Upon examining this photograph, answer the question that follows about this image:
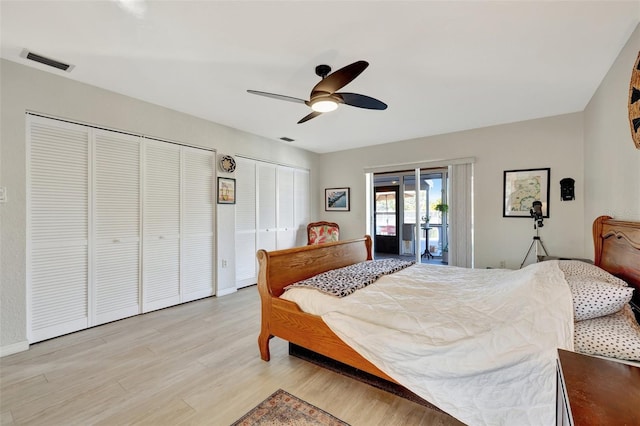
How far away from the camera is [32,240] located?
2.61 m

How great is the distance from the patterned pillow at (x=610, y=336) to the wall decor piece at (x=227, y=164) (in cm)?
416

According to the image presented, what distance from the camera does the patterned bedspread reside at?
2.22 meters

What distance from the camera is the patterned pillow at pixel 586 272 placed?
167cm

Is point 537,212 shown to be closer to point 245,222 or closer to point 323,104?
point 323,104

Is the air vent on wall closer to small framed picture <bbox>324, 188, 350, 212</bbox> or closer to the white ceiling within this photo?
the white ceiling

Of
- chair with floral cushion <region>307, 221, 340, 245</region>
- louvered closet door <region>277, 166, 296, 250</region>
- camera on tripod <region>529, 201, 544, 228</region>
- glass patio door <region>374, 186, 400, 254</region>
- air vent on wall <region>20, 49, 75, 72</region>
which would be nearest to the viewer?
air vent on wall <region>20, 49, 75, 72</region>

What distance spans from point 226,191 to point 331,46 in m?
2.79

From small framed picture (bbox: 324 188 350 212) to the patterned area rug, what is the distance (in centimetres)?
424

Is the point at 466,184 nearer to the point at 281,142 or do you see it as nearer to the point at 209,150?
the point at 281,142

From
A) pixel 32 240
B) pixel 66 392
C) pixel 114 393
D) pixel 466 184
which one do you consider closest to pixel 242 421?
pixel 114 393

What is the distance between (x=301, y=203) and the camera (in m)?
5.79

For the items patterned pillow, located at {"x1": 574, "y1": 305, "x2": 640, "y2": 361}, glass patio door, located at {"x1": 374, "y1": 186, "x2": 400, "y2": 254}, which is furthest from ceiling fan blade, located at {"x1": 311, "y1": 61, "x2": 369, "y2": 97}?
glass patio door, located at {"x1": 374, "y1": 186, "x2": 400, "y2": 254}

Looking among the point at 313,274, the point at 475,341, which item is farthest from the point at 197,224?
the point at 475,341

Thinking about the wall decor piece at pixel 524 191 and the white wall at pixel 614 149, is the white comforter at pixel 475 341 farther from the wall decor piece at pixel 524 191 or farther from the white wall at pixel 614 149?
the wall decor piece at pixel 524 191
